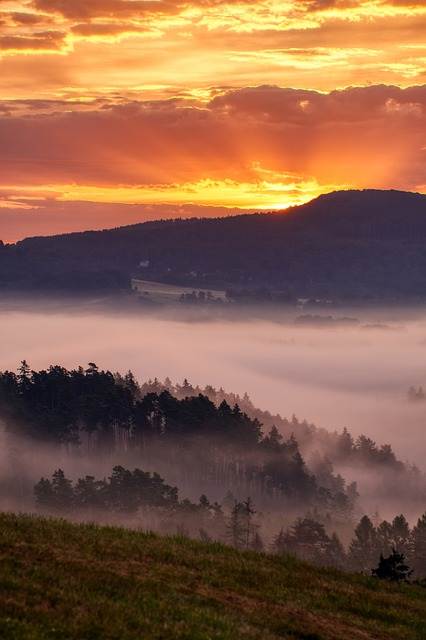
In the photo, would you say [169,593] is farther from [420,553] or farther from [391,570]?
[420,553]

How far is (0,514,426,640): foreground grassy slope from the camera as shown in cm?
2022

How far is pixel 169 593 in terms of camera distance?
77.0ft

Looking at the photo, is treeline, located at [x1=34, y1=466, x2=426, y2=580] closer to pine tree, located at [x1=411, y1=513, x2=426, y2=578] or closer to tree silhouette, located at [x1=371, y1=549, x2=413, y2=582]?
pine tree, located at [x1=411, y1=513, x2=426, y2=578]

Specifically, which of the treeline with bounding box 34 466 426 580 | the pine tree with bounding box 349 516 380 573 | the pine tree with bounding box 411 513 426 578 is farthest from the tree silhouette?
the treeline with bounding box 34 466 426 580

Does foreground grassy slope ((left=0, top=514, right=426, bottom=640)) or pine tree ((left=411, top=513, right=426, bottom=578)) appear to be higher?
foreground grassy slope ((left=0, top=514, right=426, bottom=640))

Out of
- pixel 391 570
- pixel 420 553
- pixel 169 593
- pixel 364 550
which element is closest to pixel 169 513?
pixel 364 550

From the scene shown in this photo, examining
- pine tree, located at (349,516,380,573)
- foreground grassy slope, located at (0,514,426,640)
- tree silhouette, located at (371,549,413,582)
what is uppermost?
foreground grassy slope, located at (0,514,426,640)

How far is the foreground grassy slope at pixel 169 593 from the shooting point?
20.2m

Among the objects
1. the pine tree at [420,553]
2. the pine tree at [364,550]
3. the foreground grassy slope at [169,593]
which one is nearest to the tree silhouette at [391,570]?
the foreground grassy slope at [169,593]

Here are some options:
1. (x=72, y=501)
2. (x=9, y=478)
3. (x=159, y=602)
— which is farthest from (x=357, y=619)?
(x=9, y=478)

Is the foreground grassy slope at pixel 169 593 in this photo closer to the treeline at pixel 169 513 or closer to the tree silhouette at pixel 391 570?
the tree silhouette at pixel 391 570

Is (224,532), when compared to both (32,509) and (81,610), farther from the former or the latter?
(81,610)

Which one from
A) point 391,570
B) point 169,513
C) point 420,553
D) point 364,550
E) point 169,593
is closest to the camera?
point 169,593

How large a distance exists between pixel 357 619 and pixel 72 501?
121244 millimetres
